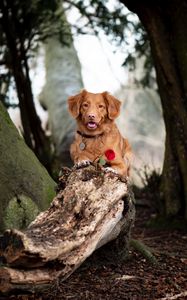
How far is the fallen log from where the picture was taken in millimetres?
3368

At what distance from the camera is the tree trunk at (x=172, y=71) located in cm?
695

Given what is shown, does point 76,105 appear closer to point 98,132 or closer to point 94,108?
point 94,108

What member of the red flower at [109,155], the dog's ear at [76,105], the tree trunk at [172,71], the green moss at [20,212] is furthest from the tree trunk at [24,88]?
the red flower at [109,155]

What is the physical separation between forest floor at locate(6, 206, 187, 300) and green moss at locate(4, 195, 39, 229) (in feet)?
2.01

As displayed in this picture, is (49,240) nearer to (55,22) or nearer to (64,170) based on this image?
(64,170)

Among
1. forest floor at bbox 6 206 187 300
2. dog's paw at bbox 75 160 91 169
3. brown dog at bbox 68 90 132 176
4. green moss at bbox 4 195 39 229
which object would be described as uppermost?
brown dog at bbox 68 90 132 176

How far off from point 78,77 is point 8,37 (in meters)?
2.58

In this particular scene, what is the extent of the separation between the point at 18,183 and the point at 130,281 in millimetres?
1260

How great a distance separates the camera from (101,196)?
4.10m

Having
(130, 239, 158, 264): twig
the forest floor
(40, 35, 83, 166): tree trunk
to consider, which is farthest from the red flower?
(40, 35, 83, 166): tree trunk

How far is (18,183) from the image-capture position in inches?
197

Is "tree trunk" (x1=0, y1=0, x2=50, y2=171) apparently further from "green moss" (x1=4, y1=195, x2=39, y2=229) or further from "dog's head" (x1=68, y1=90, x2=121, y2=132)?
"dog's head" (x1=68, y1=90, x2=121, y2=132)

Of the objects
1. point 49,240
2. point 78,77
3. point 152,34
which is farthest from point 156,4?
point 78,77

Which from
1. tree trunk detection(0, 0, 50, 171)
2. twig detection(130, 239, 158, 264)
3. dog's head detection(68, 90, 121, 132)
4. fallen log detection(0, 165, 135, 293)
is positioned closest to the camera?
fallen log detection(0, 165, 135, 293)
